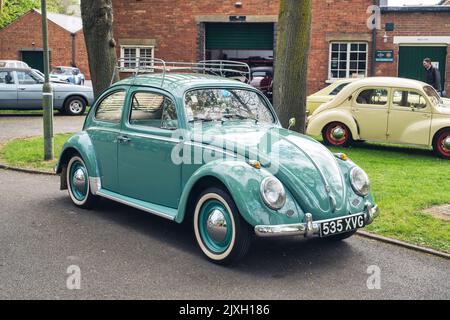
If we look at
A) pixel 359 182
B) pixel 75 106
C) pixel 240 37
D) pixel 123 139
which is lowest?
pixel 75 106

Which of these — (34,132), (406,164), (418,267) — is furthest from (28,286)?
(34,132)

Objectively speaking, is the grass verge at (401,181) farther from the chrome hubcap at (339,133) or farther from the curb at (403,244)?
the chrome hubcap at (339,133)

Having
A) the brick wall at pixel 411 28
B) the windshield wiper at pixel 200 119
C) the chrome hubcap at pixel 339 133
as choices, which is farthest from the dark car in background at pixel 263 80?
the windshield wiper at pixel 200 119

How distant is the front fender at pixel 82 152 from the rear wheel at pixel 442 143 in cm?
764

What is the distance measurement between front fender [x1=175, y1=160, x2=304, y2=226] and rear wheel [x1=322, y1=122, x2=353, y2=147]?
8.16 meters

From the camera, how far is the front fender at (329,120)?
13180mm

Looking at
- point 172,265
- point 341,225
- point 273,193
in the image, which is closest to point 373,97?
point 341,225

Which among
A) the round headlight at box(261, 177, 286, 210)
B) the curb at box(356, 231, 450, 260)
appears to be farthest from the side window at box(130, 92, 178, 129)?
the curb at box(356, 231, 450, 260)

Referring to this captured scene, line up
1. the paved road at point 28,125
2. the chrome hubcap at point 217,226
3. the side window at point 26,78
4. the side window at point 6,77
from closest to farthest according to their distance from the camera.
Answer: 1. the chrome hubcap at point 217,226
2. the paved road at point 28,125
3. the side window at point 6,77
4. the side window at point 26,78

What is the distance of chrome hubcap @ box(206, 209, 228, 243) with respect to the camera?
18.2 feet

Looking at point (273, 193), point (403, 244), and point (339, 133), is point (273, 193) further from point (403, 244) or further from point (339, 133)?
point (339, 133)

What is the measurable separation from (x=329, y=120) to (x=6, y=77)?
1151 cm

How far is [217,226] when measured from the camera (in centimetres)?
558

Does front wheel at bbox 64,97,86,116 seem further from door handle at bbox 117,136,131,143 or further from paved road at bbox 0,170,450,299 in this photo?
door handle at bbox 117,136,131,143
